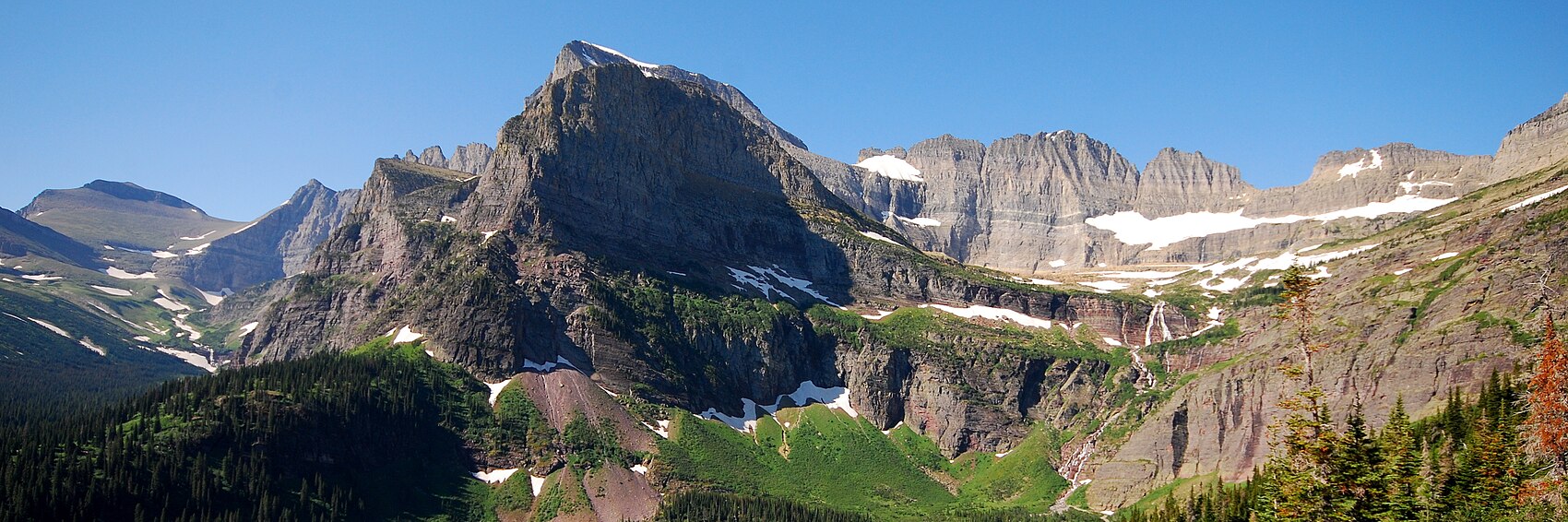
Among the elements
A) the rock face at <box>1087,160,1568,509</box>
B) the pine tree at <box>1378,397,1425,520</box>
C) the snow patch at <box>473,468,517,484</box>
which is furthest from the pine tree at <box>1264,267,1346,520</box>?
the snow patch at <box>473,468,517,484</box>

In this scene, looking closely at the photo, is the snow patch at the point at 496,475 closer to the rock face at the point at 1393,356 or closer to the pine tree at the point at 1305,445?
the rock face at the point at 1393,356

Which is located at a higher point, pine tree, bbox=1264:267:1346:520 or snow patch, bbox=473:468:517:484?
pine tree, bbox=1264:267:1346:520

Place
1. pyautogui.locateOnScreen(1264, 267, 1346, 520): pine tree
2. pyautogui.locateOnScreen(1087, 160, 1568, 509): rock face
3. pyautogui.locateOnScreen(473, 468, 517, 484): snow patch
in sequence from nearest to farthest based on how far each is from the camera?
1. pyautogui.locateOnScreen(1264, 267, 1346, 520): pine tree
2. pyautogui.locateOnScreen(1087, 160, 1568, 509): rock face
3. pyautogui.locateOnScreen(473, 468, 517, 484): snow patch

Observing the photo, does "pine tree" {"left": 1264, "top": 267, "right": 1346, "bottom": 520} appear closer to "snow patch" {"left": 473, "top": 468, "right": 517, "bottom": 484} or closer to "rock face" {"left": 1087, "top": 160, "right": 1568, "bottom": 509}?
"rock face" {"left": 1087, "top": 160, "right": 1568, "bottom": 509}

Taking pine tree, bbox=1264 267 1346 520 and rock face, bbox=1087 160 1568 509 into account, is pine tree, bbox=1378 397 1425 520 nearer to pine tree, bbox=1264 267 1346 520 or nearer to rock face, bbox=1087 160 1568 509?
pine tree, bbox=1264 267 1346 520

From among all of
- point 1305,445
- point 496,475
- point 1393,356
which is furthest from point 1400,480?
point 496,475

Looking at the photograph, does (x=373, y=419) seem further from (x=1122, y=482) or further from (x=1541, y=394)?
(x=1541, y=394)

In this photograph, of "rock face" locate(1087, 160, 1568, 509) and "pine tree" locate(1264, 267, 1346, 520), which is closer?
"pine tree" locate(1264, 267, 1346, 520)

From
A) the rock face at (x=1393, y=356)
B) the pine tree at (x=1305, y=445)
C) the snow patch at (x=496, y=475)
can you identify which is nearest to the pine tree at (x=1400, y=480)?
the pine tree at (x=1305, y=445)

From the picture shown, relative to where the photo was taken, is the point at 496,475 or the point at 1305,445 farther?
the point at 496,475

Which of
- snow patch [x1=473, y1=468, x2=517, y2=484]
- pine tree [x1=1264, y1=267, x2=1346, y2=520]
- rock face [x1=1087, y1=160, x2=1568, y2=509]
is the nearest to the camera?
pine tree [x1=1264, y1=267, x2=1346, y2=520]

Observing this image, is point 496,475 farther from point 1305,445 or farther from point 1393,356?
point 1305,445

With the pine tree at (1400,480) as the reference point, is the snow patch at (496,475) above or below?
below

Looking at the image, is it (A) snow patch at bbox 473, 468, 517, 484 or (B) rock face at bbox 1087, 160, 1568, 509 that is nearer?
(B) rock face at bbox 1087, 160, 1568, 509
